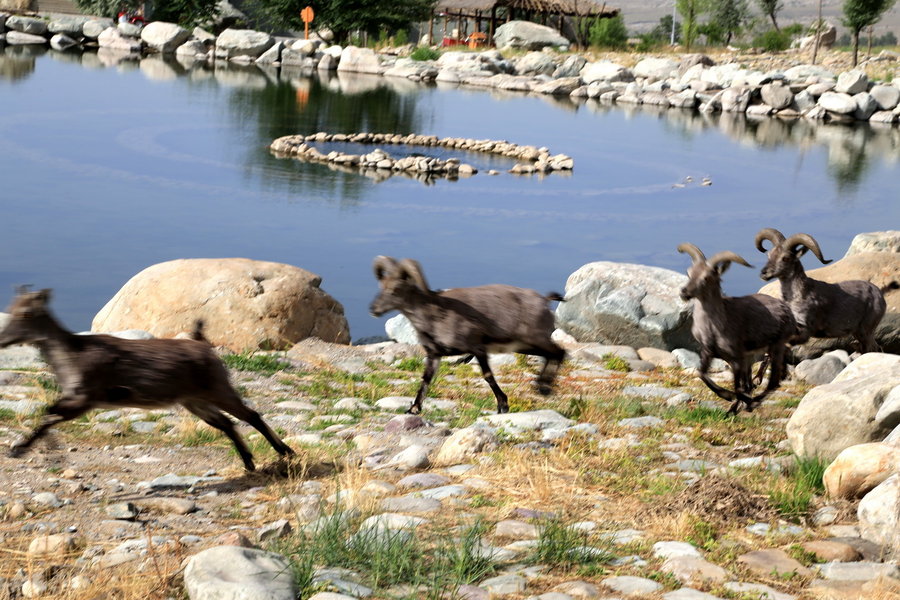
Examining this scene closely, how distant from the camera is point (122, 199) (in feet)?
75.4

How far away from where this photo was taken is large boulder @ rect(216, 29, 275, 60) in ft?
205

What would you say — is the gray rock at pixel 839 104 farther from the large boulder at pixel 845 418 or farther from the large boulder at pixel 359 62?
the large boulder at pixel 845 418

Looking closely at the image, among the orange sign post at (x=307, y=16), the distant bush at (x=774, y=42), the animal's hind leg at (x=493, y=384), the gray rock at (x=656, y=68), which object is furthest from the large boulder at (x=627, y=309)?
the distant bush at (x=774, y=42)

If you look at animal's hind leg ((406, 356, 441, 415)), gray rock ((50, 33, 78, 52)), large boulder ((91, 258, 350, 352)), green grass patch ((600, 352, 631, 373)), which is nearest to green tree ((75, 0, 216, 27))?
gray rock ((50, 33, 78, 52))

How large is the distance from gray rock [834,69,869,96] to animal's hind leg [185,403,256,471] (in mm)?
47972

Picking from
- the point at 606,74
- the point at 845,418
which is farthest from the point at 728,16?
the point at 845,418

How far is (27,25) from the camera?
203 feet

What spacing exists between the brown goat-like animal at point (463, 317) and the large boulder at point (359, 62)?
173 feet

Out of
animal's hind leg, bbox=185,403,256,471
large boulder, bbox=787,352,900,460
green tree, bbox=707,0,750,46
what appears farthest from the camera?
green tree, bbox=707,0,750,46

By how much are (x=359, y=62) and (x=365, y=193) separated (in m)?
36.7

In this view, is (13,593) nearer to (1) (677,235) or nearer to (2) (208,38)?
(1) (677,235)

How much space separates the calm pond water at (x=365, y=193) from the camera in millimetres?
19406

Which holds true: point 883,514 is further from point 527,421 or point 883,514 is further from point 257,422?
point 257,422

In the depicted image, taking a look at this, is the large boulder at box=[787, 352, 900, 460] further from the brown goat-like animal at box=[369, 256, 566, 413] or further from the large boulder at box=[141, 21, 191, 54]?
the large boulder at box=[141, 21, 191, 54]
